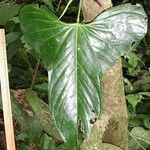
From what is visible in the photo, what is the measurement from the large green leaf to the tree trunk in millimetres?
37

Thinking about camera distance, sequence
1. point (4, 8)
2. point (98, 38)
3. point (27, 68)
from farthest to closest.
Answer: point (27, 68), point (4, 8), point (98, 38)

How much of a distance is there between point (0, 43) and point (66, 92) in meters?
0.16

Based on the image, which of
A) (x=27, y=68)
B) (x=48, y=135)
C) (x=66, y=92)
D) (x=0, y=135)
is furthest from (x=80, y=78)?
(x=27, y=68)

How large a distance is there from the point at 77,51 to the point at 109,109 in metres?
0.17

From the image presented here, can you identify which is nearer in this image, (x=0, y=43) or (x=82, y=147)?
(x=0, y=43)

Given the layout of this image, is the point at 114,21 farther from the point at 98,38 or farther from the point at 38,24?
the point at 38,24

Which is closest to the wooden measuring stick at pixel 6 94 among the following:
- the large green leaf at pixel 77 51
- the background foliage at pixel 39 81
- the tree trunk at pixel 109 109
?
the large green leaf at pixel 77 51

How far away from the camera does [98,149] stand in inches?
30.9

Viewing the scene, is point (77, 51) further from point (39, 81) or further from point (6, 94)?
point (39, 81)

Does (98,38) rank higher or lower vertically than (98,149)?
higher

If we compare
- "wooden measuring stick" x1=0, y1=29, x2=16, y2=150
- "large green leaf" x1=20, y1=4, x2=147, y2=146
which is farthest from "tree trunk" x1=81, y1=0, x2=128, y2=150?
"wooden measuring stick" x1=0, y1=29, x2=16, y2=150

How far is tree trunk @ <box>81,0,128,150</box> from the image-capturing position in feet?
2.35

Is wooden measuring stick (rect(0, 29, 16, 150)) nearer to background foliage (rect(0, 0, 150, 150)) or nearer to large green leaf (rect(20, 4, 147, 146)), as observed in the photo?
large green leaf (rect(20, 4, 147, 146))

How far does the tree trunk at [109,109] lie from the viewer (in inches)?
28.2
